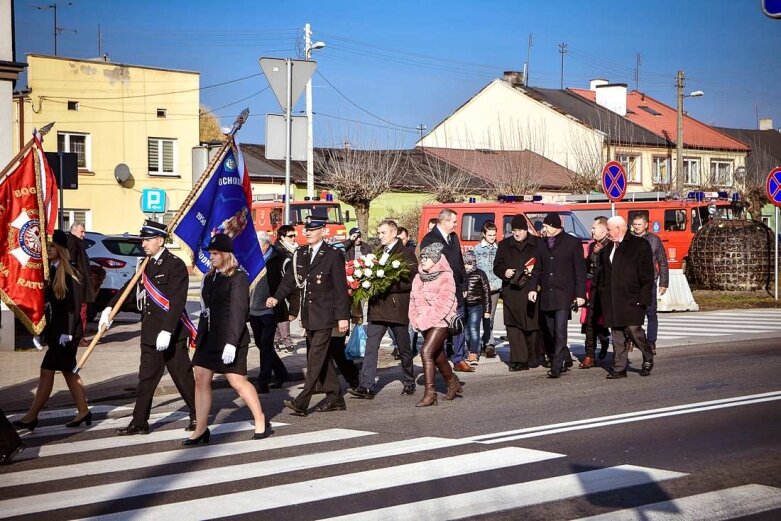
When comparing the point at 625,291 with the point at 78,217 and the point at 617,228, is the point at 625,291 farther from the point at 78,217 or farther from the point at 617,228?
the point at 78,217

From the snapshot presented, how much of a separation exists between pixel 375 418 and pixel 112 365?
5.46m

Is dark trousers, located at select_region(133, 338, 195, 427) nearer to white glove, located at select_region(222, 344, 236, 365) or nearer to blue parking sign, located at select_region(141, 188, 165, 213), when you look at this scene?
white glove, located at select_region(222, 344, 236, 365)

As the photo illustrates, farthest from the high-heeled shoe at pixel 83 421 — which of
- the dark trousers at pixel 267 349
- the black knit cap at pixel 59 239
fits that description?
the dark trousers at pixel 267 349

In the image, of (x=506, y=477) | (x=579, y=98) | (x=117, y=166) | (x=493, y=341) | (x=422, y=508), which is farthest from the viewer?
(x=579, y=98)

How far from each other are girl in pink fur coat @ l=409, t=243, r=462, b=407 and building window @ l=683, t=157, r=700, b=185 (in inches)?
1934

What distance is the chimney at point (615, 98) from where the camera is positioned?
61.3 m

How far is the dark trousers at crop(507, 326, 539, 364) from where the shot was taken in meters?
13.5

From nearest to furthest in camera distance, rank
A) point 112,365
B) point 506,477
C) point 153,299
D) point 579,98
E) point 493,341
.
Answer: point 506,477, point 153,299, point 112,365, point 493,341, point 579,98

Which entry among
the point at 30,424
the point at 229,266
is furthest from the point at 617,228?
the point at 30,424

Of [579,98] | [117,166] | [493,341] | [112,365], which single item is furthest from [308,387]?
[579,98]

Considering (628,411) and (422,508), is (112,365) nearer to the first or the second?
(628,411)

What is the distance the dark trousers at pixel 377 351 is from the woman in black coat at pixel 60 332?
10.0ft

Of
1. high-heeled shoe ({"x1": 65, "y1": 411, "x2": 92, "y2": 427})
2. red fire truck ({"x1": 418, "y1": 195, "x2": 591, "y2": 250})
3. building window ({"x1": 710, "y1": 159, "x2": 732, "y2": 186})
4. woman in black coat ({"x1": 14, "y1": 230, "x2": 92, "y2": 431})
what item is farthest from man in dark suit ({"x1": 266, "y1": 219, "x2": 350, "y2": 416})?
building window ({"x1": 710, "y1": 159, "x2": 732, "y2": 186})

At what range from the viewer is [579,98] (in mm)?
61938
